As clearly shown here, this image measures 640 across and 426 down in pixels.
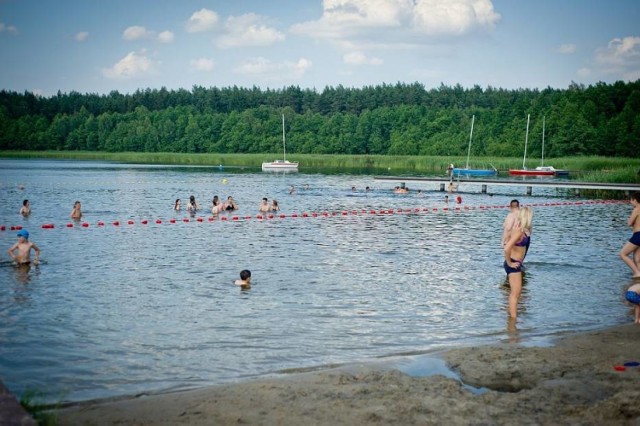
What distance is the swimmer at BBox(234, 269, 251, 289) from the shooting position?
57.3 feet

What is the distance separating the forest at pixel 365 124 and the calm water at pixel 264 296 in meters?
79.0

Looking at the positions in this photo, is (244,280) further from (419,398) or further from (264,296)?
(419,398)

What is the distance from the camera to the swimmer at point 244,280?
1746 centimetres

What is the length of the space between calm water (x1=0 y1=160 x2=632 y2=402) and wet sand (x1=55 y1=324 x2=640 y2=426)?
1.02m

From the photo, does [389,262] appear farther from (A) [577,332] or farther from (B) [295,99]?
(B) [295,99]

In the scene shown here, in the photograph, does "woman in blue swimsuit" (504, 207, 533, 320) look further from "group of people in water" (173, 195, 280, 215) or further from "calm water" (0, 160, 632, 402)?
"group of people in water" (173, 195, 280, 215)

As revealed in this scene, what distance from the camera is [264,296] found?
16.4m

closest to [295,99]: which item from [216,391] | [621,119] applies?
[621,119]

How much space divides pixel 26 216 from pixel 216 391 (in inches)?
1129

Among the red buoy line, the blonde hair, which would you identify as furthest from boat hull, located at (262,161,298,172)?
the blonde hair

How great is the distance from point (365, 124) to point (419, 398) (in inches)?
5466

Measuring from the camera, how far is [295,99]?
7151 inches

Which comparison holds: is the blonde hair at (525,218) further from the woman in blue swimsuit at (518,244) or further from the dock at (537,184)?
the dock at (537,184)

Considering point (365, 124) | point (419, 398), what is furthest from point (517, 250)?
point (365, 124)
